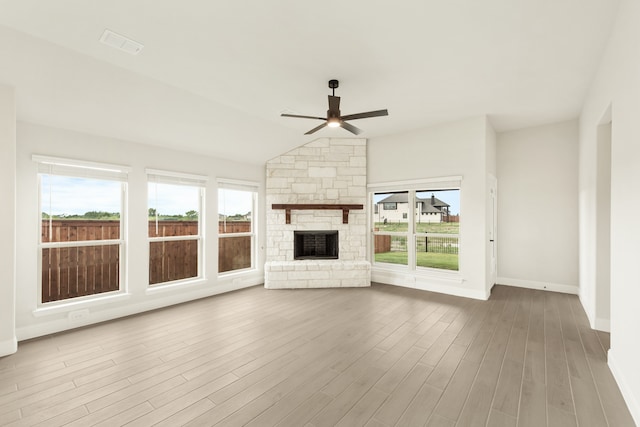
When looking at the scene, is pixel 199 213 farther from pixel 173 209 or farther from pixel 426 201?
pixel 426 201

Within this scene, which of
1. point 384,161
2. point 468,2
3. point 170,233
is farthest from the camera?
point 384,161

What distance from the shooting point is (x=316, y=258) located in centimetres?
606

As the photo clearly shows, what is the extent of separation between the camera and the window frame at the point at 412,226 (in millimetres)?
5155

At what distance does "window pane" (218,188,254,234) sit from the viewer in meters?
5.49

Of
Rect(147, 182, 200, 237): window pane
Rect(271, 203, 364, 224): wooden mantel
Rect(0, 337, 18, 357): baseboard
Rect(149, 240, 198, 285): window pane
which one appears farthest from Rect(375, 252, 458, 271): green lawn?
Rect(0, 337, 18, 357): baseboard

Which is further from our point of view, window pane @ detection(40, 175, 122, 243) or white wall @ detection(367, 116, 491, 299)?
white wall @ detection(367, 116, 491, 299)

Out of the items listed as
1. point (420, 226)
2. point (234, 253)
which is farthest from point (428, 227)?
point (234, 253)

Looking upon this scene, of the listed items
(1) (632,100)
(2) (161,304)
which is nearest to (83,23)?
(2) (161,304)

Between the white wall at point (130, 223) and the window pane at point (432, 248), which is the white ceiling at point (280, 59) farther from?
the window pane at point (432, 248)

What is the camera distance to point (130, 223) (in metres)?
4.18

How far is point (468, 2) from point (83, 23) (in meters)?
3.21

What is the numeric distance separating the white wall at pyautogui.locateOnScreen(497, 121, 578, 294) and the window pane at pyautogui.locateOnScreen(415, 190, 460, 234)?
1385 mm

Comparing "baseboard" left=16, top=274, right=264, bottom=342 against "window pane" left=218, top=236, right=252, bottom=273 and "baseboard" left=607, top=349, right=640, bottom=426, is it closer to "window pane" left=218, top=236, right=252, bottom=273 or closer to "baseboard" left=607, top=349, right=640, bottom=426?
"window pane" left=218, top=236, right=252, bottom=273

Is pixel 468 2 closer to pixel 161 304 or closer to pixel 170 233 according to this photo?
pixel 170 233
